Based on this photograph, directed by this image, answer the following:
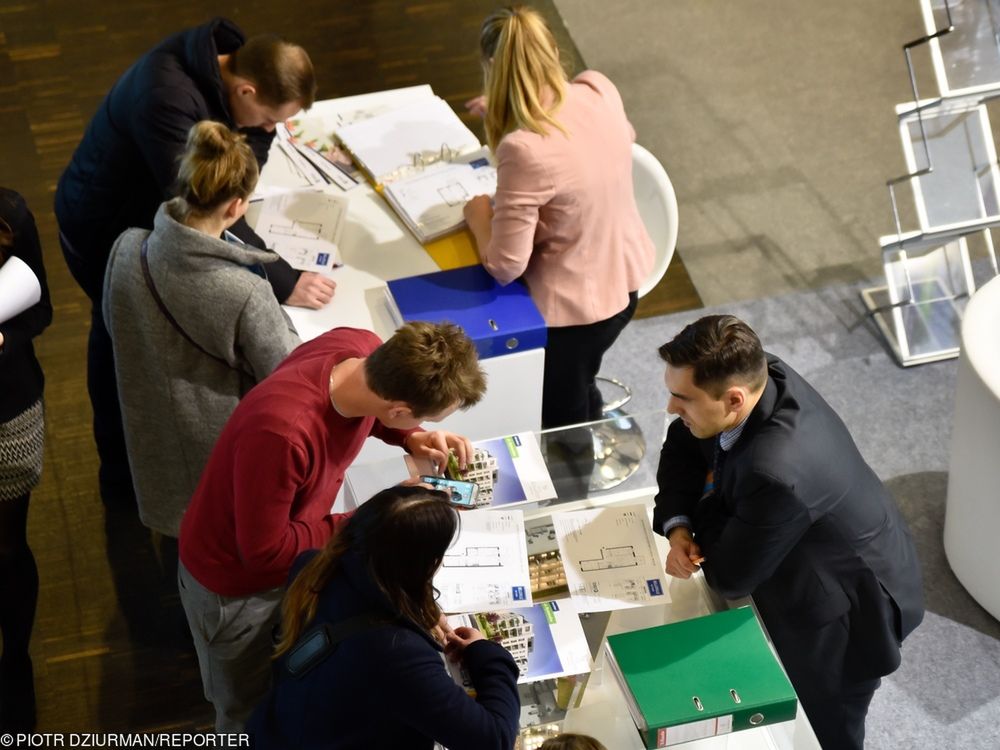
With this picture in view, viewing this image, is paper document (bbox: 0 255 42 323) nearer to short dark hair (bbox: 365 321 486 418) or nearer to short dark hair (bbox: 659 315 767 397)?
short dark hair (bbox: 365 321 486 418)

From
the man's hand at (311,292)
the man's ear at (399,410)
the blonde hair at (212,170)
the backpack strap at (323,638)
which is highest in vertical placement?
the blonde hair at (212,170)

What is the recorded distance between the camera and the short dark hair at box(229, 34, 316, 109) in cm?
325

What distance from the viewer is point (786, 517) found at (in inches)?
92.1

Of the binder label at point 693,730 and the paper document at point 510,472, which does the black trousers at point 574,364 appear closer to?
the paper document at point 510,472

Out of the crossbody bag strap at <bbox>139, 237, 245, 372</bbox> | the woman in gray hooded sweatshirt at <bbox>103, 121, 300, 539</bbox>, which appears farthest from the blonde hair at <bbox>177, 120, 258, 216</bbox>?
the crossbody bag strap at <bbox>139, 237, 245, 372</bbox>

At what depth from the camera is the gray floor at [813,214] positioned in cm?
363

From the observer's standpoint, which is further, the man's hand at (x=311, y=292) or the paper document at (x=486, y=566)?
the man's hand at (x=311, y=292)

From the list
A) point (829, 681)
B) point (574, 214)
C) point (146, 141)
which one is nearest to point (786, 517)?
point (829, 681)

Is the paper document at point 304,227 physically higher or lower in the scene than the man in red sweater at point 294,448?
lower

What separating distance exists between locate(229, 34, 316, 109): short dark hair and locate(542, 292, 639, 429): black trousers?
1.02m

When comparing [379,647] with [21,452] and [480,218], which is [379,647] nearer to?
[21,452]

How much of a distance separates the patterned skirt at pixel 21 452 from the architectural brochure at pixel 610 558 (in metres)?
1.44

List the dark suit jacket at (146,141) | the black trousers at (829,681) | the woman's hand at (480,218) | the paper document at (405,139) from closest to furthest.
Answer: the black trousers at (829,681)
the dark suit jacket at (146,141)
the woman's hand at (480,218)
the paper document at (405,139)

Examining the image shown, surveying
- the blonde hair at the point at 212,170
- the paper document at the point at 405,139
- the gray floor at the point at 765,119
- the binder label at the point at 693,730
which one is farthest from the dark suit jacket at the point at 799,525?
the gray floor at the point at 765,119
